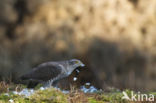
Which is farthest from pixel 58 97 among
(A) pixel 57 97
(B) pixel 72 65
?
(B) pixel 72 65

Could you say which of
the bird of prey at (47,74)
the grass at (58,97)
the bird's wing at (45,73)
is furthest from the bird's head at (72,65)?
the grass at (58,97)

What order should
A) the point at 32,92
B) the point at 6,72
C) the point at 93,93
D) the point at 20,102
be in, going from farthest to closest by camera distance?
the point at 6,72
the point at 93,93
the point at 32,92
the point at 20,102

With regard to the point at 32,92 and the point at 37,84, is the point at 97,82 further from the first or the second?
the point at 32,92

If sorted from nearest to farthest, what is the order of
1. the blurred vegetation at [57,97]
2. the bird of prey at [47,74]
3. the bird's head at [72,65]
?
the blurred vegetation at [57,97]
the bird of prey at [47,74]
the bird's head at [72,65]

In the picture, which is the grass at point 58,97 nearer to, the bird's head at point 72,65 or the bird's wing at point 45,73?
the bird's wing at point 45,73

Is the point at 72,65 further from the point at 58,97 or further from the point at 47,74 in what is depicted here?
the point at 58,97

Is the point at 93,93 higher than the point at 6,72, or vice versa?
the point at 6,72

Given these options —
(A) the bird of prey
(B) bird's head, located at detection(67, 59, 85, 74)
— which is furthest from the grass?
(B) bird's head, located at detection(67, 59, 85, 74)

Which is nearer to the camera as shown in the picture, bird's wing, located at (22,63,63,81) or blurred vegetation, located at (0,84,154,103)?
blurred vegetation, located at (0,84,154,103)

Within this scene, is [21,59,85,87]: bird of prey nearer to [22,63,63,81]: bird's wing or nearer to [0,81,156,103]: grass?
[22,63,63,81]: bird's wing

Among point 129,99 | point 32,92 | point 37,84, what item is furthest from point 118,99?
A: point 37,84

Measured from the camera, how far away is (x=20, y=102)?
590cm

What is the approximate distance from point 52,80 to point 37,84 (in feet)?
1.24

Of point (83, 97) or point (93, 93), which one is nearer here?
point (83, 97)
